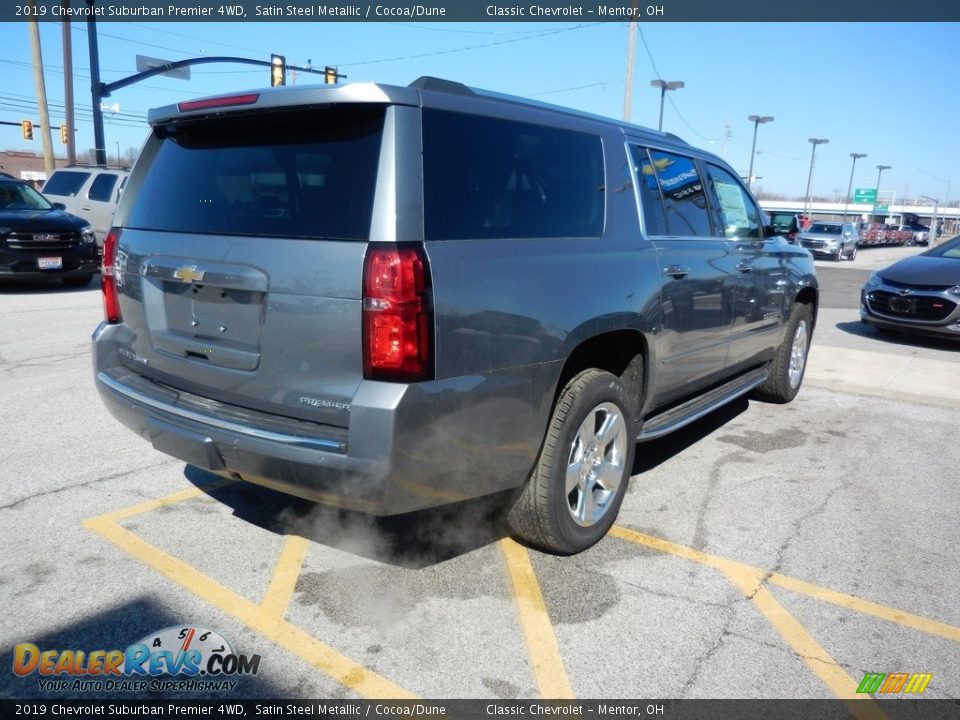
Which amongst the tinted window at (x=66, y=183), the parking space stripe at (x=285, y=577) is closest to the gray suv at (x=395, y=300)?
the parking space stripe at (x=285, y=577)

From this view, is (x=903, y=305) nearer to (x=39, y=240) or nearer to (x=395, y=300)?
(x=395, y=300)

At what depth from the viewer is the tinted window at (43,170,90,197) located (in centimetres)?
1623

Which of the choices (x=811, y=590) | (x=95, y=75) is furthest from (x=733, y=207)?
(x=95, y=75)

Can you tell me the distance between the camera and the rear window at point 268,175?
270cm

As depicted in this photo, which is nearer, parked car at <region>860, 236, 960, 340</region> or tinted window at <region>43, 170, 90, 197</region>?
parked car at <region>860, 236, 960, 340</region>

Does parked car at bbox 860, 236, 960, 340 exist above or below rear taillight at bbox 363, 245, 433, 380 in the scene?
below

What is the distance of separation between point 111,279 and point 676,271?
283 cm

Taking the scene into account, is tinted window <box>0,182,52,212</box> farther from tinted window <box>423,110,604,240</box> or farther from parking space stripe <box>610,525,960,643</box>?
parking space stripe <box>610,525,960,643</box>

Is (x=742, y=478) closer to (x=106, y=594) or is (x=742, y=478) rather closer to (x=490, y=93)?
(x=490, y=93)

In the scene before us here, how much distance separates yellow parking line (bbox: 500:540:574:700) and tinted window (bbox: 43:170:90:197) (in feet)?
52.5

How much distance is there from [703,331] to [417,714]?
2.80m

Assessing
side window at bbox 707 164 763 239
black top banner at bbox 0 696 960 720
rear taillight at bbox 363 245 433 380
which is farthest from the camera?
side window at bbox 707 164 763 239

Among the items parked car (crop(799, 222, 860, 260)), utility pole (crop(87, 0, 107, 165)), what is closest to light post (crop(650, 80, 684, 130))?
parked car (crop(799, 222, 860, 260))

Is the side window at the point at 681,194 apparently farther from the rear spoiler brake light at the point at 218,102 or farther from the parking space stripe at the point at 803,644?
the rear spoiler brake light at the point at 218,102
